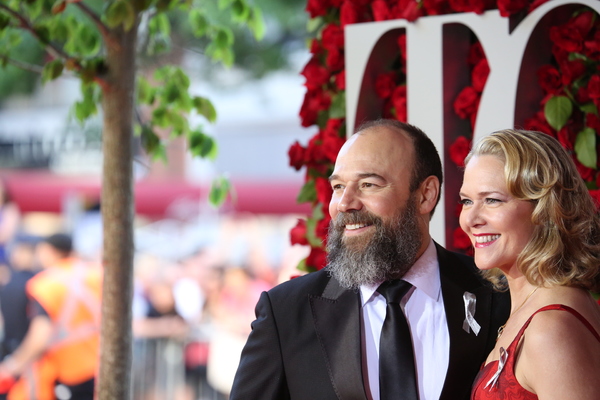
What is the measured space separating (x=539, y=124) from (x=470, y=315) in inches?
32.2

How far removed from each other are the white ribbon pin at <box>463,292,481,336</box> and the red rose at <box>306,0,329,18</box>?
1.39m

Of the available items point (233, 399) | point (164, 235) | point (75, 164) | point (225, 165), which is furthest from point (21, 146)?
point (233, 399)

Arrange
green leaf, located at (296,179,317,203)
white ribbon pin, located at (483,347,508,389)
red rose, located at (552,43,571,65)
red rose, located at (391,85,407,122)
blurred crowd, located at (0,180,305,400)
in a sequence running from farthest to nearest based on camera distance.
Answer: blurred crowd, located at (0,180,305,400)
green leaf, located at (296,179,317,203)
red rose, located at (391,85,407,122)
red rose, located at (552,43,571,65)
white ribbon pin, located at (483,347,508,389)

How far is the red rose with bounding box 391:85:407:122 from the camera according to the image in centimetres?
281

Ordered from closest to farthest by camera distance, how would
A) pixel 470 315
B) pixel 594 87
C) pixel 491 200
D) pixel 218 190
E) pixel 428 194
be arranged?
pixel 491 200 < pixel 470 315 < pixel 428 194 < pixel 594 87 < pixel 218 190

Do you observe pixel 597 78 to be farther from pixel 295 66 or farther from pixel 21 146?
pixel 21 146

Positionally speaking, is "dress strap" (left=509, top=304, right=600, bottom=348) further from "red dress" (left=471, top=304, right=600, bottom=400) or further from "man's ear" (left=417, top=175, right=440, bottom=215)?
"man's ear" (left=417, top=175, right=440, bottom=215)

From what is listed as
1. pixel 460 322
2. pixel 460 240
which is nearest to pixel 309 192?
pixel 460 240

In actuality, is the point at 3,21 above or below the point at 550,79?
above

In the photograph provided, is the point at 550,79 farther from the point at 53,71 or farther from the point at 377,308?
the point at 53,71

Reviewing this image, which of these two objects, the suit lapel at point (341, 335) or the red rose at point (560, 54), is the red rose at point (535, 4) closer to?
the red rose at point (560, 54)

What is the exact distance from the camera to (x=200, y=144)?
127 inches

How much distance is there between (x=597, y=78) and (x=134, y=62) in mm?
1584

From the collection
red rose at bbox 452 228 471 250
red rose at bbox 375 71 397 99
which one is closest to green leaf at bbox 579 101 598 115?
red rose at bbox 452 228 471 250
